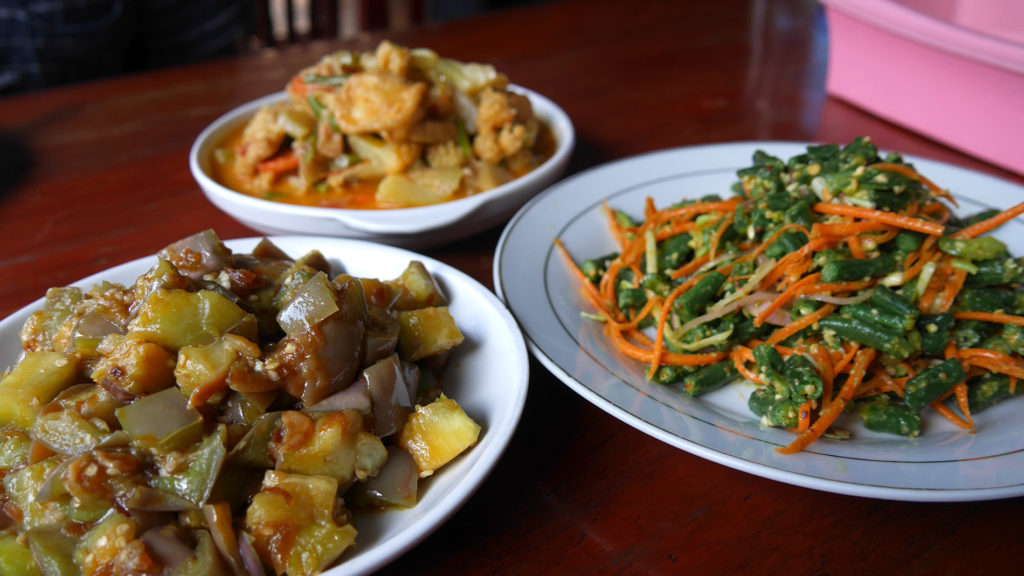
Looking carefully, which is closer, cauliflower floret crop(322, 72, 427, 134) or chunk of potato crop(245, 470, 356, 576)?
chunk of potato crop(245, 470, 356, 576)

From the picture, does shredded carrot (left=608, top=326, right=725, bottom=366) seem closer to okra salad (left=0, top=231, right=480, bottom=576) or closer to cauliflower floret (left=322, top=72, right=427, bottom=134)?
okra salad (left=0, top=231, right=480, bottom=576)

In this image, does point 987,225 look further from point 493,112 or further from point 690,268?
point 493,112

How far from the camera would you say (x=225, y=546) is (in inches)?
34.3

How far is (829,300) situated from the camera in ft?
4.42

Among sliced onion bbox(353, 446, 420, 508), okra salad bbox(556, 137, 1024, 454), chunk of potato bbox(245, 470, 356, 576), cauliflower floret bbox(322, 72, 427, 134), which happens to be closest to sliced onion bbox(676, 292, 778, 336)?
okra salad bbox(556, 137, 1024, 454)

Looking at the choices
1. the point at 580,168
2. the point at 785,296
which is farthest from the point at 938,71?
the point at 785,296

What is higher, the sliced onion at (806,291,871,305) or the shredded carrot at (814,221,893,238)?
the shredded carrot at (814,221,893,238)

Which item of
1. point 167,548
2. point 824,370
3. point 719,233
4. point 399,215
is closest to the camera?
point 167,548

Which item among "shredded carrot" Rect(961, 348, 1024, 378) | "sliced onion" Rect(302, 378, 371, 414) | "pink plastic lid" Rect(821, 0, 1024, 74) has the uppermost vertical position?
"pink plastic lid" Rect(821, 0, 1024, 74)

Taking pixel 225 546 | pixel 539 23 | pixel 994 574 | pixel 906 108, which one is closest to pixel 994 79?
pixel 906 108

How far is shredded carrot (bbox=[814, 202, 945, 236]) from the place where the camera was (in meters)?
1.36

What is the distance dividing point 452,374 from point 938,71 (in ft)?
6.24

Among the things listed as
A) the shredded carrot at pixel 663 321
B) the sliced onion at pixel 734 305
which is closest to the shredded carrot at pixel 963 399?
the sliced onion at pixel 734 305

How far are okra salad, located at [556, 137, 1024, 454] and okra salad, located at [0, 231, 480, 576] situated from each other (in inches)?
21.5
